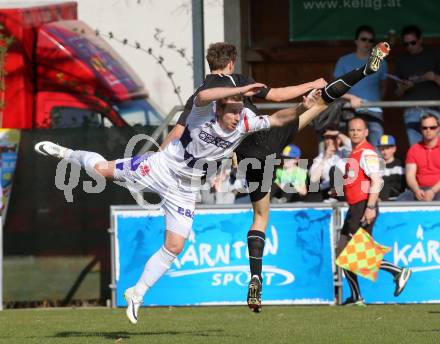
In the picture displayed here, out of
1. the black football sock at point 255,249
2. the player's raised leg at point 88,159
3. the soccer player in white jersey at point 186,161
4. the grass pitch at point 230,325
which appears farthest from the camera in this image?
the black football sock at point 255,249

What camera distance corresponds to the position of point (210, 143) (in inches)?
398

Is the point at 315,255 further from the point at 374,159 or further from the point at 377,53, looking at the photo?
the point at 377,53

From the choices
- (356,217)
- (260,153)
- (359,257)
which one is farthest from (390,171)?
(260,153)

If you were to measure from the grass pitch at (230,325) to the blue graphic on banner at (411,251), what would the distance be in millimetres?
470

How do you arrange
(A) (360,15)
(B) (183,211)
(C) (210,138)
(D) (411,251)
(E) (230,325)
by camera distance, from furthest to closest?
(A) (360,15) → (D) (411,251) → (E) (230,325) → (B) (183,211) → (C) (210,138)

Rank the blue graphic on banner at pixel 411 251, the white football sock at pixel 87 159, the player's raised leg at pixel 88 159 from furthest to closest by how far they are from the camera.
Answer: the blue graphic on banner at pixel 411 251 → the white football sock at pixel 87 159 → the player's raised leg at pixel 88 159

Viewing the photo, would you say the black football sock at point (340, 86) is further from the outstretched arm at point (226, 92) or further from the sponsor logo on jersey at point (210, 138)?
the sponsor logo on jersey at point (210, 138)

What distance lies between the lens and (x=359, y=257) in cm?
1355

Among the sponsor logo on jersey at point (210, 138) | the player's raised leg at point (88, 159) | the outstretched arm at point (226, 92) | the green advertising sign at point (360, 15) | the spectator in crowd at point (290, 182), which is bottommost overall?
the spectator in crowd at point (290, 182)

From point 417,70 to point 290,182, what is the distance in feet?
7.61

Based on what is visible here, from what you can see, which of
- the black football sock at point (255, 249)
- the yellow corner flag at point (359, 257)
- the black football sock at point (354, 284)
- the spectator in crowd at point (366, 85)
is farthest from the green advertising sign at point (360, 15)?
the black football sock at point (255, 249)

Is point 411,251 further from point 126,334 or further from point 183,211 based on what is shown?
point 126,334

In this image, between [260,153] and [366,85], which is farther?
[366,85]

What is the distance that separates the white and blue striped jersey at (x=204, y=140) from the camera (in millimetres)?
10055
